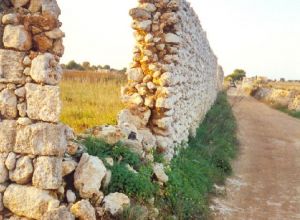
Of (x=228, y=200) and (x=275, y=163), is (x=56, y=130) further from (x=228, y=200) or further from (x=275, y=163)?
(x=275, y=163)

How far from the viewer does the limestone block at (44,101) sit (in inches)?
152

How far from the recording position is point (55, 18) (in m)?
3.98

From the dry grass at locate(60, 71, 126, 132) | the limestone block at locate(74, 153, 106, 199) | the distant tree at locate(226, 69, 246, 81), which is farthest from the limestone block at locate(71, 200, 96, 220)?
the distant tree at locate(226, 69, 246, 81)

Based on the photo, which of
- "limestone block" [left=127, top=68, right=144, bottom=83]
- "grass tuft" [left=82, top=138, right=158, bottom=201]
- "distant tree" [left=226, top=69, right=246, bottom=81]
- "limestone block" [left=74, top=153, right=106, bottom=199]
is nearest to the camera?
"limestone block" [left=74, top=153, right=106, bottom=199]

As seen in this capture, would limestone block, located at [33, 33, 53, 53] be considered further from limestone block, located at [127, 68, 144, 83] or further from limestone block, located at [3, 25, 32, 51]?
limestone block, located at [127, 68, 144, 83]

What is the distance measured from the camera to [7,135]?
3898 mm

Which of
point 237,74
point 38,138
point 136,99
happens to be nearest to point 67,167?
point 38,138

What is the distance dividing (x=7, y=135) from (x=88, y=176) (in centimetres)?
89

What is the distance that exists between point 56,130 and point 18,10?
1149mm

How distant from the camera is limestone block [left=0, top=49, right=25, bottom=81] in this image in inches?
153

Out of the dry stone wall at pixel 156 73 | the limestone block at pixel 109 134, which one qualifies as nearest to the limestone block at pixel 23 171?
the limestone block at pixel 109 134

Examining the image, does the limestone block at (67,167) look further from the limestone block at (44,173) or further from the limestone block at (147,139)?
the limestone block at (147,139)

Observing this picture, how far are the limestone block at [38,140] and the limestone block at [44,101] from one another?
0.27 feet

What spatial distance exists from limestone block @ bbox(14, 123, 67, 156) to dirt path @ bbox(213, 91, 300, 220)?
3.28 m
